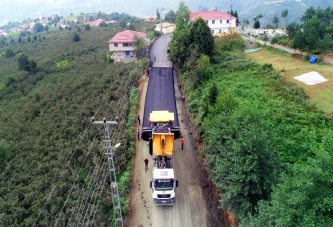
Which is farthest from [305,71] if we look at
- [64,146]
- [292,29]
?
[64,146]

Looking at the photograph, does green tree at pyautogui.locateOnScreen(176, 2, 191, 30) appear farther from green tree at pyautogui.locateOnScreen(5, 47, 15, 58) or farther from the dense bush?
green tree at pyautogui.locateOnScreen(5, 47, 15, 58)

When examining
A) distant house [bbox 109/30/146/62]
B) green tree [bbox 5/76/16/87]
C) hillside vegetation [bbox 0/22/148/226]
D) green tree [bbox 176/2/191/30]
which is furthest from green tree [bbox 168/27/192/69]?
green tree [bbox 5/76/16/87]

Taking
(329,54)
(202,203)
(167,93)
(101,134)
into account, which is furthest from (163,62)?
(202,203)

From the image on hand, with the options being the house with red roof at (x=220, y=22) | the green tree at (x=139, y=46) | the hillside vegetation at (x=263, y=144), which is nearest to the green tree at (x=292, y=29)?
the hillside vegetation at (x=263, y=144)

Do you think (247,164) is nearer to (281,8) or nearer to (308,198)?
(308,198)

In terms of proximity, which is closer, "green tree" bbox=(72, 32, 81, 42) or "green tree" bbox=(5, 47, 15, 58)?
"green tree" bbox=(5, 47, 15, 58)

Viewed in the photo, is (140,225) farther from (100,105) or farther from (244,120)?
(100,105)

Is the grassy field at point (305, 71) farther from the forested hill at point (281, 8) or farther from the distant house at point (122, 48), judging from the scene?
the forested hill at point (281, 8)
